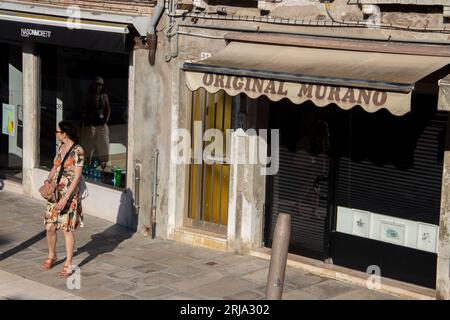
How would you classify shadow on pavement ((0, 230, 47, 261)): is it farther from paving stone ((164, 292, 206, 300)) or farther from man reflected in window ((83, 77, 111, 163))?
paving stone ((164, 292, 206, 300))

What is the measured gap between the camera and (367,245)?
10.5 meters

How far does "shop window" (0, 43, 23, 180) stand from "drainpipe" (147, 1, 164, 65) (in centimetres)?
370

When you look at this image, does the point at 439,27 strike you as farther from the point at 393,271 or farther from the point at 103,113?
the point at 103,113

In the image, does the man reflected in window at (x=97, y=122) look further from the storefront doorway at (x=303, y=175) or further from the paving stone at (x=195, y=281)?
the paving stone at (x=195, y=281)

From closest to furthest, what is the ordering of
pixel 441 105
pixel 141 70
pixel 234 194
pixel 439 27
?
1. pixel 441 105
2. pixel 439 27
3. pixel 234 194
4. pixel 141 70

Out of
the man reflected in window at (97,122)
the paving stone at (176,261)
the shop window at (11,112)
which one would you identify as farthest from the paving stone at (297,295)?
the shop window at (11,112)

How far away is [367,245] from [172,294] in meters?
2.44

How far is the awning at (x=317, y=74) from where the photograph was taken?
901 centimetres

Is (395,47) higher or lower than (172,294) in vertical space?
higher

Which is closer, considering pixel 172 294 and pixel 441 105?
pixel 441 105

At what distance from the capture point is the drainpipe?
12.0 meters

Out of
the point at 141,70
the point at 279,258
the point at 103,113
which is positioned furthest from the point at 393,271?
the point at 103,113

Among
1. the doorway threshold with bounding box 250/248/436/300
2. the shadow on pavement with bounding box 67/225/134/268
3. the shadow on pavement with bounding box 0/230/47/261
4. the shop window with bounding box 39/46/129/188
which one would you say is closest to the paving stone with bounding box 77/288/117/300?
the shadow on pavement with bounding box 67/225/134/268

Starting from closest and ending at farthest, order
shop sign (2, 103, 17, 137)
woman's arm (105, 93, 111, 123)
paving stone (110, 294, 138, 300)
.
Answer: paving stone (110, 294, 138, 300), woman's arm (105, 93, 111, 123), shop sign (2, 103, 17, 137)
